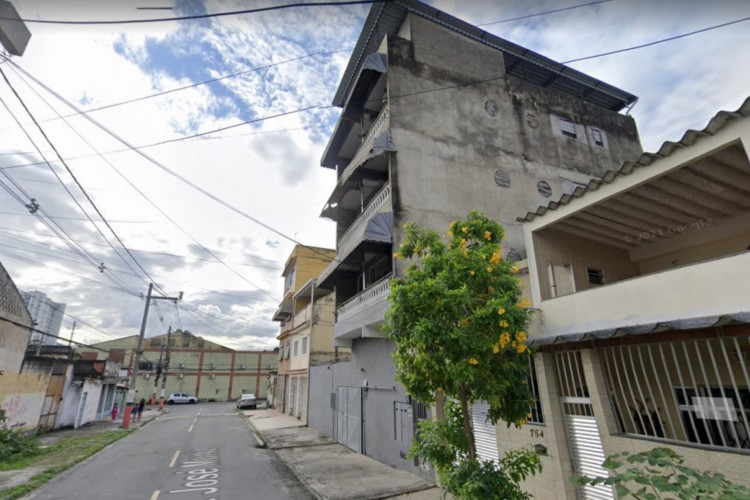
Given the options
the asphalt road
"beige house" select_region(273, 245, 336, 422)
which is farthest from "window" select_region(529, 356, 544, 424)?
"beige house" select_region(273, 245, 336, 422)

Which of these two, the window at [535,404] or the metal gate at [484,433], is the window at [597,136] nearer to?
the window at [535,404]

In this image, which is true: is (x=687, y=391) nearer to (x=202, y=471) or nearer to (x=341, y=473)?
(x=341, y=473)

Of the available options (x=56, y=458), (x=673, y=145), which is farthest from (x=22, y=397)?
(x=673, y=145)

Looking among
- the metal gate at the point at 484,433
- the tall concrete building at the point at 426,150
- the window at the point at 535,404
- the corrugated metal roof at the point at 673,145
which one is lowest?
the metal gate at the point at 484,433

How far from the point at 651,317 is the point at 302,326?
22449 mm

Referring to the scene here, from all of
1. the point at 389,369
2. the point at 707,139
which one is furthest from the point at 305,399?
the point at 707,139

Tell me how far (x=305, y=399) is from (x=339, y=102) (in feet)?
57.4

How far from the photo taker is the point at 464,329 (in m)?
4.98

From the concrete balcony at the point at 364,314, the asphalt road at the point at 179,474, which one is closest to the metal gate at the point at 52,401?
the asphalt road at the point at 179,474

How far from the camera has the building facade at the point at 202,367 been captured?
51625 millimetres

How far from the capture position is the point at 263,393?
183 ft

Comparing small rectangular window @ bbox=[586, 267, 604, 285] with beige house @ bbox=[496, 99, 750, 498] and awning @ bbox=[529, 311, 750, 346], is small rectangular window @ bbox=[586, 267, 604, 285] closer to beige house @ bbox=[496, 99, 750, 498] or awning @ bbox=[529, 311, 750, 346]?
beige house @ bbox=[496, 99, 750, 498]

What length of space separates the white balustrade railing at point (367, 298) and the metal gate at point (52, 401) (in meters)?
16.6

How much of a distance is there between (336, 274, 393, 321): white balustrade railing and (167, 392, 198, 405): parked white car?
4321cm
